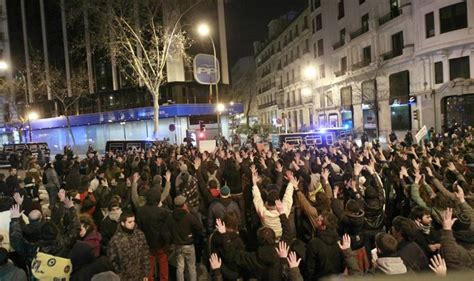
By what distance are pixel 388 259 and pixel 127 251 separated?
303 centimetres

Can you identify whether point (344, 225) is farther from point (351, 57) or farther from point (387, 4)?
point (351, 57)

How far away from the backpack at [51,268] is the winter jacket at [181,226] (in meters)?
1.69

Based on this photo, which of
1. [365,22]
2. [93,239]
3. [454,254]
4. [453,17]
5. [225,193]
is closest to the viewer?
[454,254]

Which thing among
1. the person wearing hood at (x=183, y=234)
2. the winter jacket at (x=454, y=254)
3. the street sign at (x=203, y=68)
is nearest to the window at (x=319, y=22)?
the street sign at (x=203, y=68)

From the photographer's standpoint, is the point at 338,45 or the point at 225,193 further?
the point at 338,45

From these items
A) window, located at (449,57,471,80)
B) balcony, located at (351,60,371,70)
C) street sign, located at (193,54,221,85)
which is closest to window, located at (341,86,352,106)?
balcony, located at (351,60,371,70)

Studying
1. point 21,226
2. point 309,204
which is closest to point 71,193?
point 21,226

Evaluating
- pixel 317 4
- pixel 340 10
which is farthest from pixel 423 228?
pixel 317 4

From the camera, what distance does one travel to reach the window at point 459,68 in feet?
88.2

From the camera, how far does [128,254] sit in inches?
192

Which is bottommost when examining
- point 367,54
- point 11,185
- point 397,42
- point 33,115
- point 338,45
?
point 11,185

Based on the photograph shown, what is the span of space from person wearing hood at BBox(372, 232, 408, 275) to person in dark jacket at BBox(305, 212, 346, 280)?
1.82 ft

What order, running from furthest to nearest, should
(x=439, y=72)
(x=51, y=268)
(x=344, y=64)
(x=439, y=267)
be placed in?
1. (x=344, y=64)
2. (x=439, y=72)
3. (x=51, y=268)
4. (x=439, y=267)

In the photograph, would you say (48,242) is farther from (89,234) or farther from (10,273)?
(10,273)
